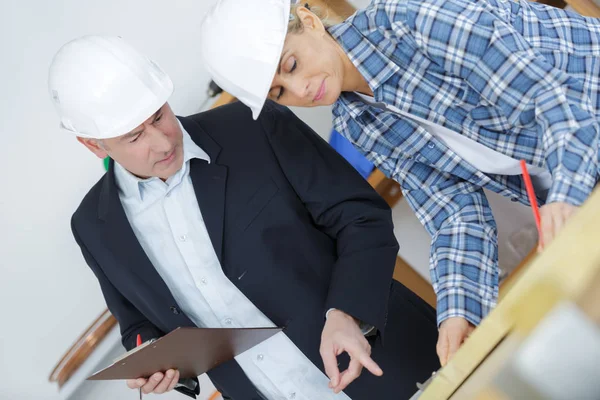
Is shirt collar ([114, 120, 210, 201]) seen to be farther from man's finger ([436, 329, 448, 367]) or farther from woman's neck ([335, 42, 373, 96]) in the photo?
man's finger ([436, 329, 448, 367])

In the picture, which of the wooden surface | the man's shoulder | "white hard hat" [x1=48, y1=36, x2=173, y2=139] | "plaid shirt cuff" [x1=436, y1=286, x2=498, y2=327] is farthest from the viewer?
the man's shoulder

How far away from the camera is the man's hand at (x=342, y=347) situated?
1.23 meters

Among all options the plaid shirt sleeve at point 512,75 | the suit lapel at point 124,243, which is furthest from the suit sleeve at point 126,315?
the plaid shirt sleeve at point 512,75

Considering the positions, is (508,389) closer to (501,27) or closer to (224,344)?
(501,27)

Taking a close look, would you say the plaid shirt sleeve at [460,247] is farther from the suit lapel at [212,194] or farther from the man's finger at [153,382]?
the man's finger at [153,382]

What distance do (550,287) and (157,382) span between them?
1176 millimetres

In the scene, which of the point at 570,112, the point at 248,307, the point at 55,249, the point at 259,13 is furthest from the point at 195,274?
the point at 570,112

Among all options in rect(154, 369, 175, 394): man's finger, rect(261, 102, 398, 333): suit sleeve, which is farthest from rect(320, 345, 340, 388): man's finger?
rect(154, 369, 175, 394): man's finger

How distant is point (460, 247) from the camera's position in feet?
3.76

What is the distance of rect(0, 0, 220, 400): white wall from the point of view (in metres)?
1.84

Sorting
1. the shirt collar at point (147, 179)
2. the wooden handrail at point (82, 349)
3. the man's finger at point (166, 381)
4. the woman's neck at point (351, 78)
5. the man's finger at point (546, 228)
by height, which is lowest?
the wooden handrail at point (82, 349)

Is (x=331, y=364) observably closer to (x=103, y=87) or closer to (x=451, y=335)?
(x=451, y=335)

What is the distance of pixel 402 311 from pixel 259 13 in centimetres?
81

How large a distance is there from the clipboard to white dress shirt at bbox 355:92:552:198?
21.0 inches
